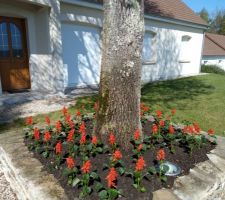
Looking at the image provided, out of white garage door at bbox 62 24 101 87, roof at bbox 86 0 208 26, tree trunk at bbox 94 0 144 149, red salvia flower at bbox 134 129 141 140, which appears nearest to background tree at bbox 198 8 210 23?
roof at bbox 86 0 208 26

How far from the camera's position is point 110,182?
2.10m

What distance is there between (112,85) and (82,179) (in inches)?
46.7

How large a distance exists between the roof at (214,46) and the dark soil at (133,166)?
25824 mm

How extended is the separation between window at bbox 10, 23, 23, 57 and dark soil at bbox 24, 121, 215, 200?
5300 millimetres

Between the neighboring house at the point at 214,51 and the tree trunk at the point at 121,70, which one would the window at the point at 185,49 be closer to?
the tree trunk at the point at 121,70

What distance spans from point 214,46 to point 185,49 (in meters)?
17.2

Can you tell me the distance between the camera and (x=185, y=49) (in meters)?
14.9

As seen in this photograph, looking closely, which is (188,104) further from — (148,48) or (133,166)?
(148,48)

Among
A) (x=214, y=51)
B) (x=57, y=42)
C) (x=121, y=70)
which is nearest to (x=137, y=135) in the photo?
(x=121, y=70)

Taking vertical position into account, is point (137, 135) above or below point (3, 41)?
below

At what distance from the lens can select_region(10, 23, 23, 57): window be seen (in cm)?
762

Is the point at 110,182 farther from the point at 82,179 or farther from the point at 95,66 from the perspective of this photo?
the point at 95,66

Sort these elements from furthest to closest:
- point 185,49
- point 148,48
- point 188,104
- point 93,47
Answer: point 185,49 → point 148,48 → point 93,47 → point 188,104

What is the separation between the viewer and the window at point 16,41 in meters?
7.62
